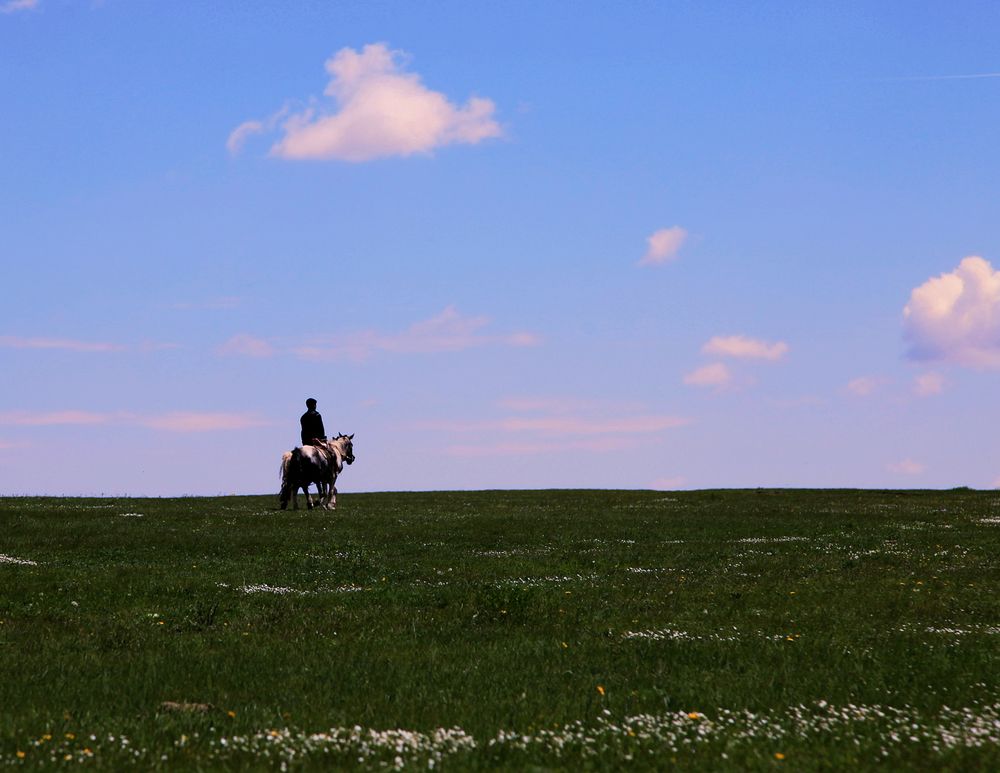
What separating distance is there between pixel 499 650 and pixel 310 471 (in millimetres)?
35809

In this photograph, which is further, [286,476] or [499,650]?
[286,476]

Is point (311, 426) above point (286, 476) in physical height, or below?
above

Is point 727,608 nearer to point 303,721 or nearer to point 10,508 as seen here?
point 303,721

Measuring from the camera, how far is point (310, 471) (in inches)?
2025

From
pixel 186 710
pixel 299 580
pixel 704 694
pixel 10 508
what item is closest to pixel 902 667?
pixel 704 694

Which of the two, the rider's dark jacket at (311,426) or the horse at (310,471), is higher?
the rider's dark jacket at (311,426)

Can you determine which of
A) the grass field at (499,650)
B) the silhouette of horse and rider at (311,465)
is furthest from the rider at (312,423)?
the grass field at (499,650)

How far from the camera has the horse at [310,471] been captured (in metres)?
51.2

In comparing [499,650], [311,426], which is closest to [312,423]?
[311,426]

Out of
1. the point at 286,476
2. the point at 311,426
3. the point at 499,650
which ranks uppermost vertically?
the point at 311,426

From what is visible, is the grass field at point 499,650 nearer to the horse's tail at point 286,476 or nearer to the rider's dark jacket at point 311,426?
the horse's tail at point 286,476

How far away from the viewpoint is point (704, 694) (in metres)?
13.6

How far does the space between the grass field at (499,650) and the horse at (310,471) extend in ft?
47.9

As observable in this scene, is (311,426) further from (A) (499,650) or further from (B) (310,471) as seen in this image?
(A) (499,650)
